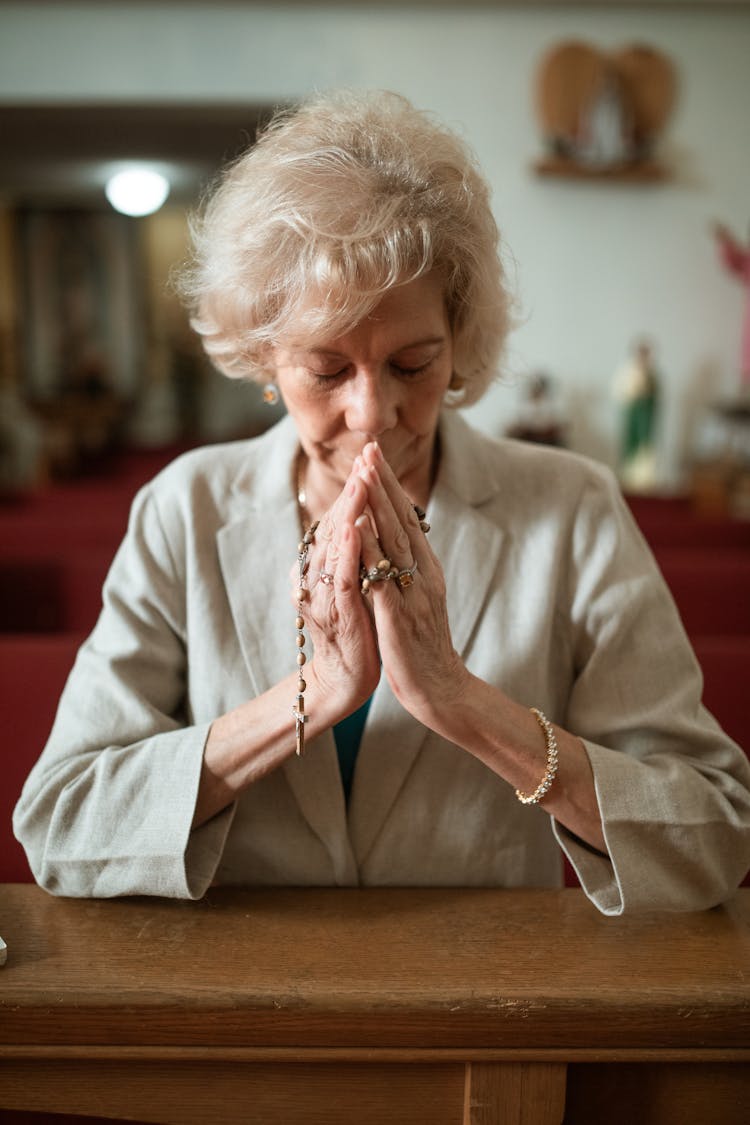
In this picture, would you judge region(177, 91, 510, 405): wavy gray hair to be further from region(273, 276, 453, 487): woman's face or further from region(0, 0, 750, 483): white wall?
region(0, 0, 750, 483): white wall

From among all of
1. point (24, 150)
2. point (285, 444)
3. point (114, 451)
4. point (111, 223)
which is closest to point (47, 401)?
point (114, 451)

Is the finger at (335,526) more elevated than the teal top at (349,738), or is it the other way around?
the finger at (335,526)

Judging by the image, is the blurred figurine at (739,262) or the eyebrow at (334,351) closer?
the eyebrow at (334,351)

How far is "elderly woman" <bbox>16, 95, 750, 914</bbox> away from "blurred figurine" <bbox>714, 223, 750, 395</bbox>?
5.02m

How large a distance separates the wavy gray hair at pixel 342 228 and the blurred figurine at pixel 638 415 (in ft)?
15.6

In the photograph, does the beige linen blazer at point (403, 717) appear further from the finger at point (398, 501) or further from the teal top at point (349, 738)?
the finger at point (398, 501)

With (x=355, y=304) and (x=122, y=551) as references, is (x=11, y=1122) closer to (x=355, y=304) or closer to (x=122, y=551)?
(x=122, y=551)

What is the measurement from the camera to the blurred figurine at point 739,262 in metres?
5.93

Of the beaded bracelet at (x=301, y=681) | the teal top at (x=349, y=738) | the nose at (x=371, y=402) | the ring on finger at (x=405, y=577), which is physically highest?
the nose at (x=371, y=402)

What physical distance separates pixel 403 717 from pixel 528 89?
537cm

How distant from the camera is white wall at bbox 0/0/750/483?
578cm

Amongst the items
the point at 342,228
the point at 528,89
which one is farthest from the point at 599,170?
the point at 342,228

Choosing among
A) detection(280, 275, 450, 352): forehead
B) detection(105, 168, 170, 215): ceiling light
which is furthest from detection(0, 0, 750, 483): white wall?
detection(280, 275, 450, 352): forehead

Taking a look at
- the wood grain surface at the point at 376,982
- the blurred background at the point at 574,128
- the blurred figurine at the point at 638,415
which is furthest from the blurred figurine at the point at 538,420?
the wood grain surface at the point at 376,982
